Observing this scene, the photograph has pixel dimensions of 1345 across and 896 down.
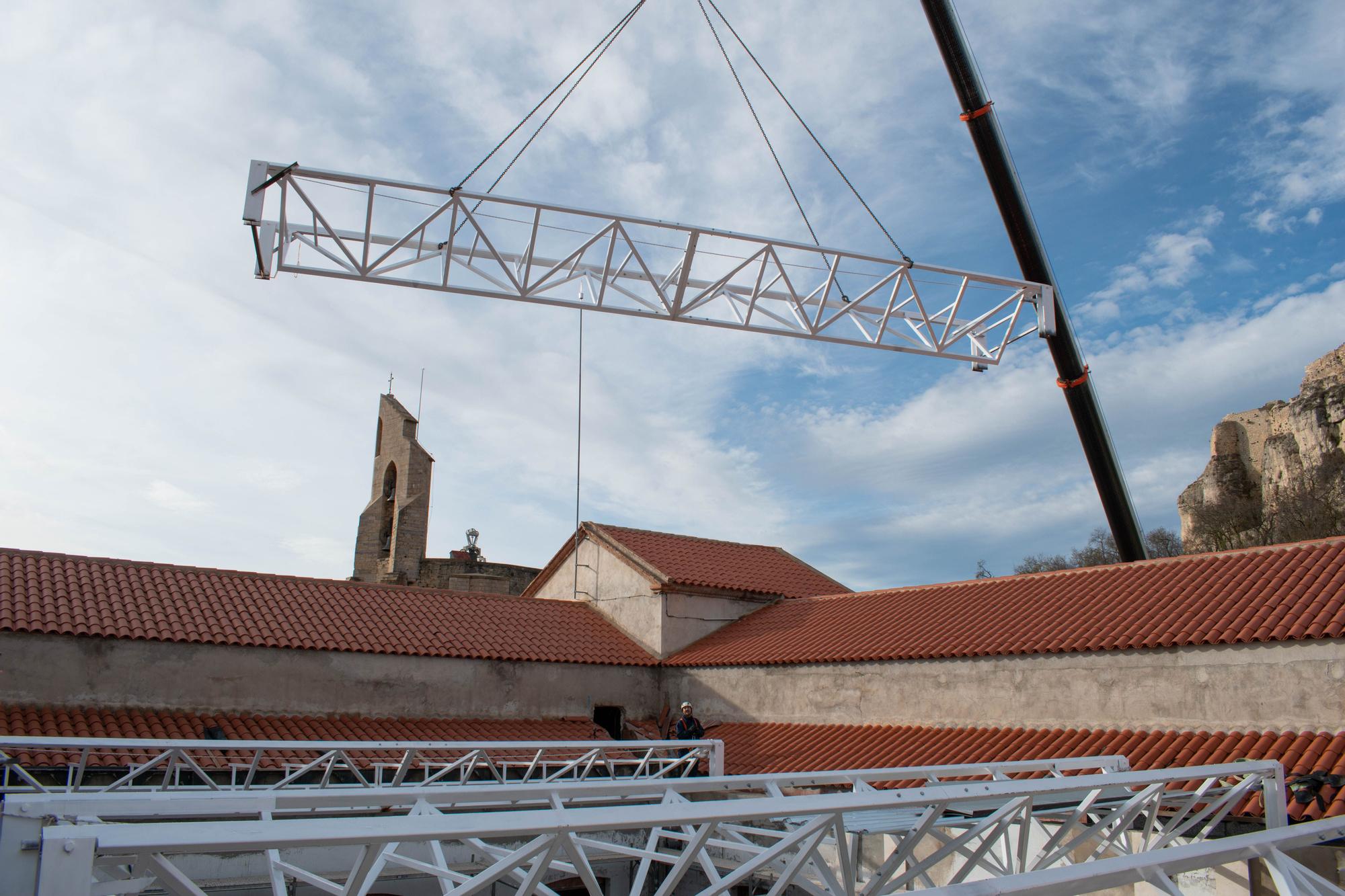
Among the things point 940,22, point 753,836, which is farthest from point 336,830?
point 940,22

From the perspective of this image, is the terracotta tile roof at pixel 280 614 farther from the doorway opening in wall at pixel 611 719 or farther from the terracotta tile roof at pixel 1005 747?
the terracotta tile roof at pixel 1005 747

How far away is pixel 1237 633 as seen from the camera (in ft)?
40.4

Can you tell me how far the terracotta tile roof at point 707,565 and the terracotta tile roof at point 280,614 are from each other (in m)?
1.86

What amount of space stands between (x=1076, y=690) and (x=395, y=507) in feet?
66.5

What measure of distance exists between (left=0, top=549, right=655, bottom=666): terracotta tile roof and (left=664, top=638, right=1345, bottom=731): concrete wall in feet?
14.2

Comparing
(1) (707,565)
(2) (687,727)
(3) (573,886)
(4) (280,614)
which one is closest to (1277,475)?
(1) (707,565)

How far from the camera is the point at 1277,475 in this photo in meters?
51.7

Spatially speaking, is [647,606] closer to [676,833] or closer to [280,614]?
[280,614]

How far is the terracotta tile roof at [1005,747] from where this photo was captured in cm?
1101

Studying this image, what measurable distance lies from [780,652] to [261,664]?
30.8 ft

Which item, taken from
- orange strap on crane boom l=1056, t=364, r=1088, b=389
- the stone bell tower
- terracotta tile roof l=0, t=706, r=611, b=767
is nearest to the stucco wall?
the stone bell tower

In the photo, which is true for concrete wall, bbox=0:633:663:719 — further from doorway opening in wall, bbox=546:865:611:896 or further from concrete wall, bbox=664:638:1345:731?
doorway opening in wall, bbox=546:865:611:896

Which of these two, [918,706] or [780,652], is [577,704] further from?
[918,706]

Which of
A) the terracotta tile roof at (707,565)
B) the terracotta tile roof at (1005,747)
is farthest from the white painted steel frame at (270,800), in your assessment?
the terracotta tile roof at (707,565)
